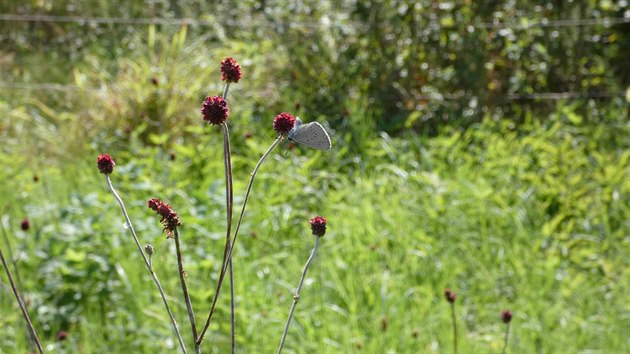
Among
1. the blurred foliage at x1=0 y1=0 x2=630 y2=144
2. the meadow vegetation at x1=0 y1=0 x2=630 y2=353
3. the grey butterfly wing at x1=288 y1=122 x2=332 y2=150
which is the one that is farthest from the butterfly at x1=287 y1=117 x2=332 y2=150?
the blurred foliage at x1=0 y1=0 x2=630 y2=144

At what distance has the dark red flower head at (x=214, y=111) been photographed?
3.05 feet

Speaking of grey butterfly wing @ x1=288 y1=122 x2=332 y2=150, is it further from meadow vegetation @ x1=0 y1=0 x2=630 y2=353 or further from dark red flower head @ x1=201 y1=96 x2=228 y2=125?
meadow vegetation @ x1=0 y1=0 x2=630 y2=353

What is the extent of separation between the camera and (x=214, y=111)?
931 millimetres

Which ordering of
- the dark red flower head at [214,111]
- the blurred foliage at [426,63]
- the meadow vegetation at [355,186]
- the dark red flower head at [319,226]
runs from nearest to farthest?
the dark red flower head at [214,111]
the dark red flower head at [319,226]
the meadow vegetation at [355,186]
the blurred foliage at [426,63]

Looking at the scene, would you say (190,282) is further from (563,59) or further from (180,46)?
(563,59)

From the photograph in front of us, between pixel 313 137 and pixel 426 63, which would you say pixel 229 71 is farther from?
pixel 426 63

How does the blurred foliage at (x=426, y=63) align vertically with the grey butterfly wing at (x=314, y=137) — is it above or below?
above

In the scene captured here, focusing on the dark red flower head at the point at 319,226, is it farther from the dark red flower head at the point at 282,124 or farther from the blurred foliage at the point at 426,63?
the blurred foliage at the point at 426,63

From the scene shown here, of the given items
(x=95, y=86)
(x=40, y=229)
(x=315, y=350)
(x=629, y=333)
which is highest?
(x=95, y=86)

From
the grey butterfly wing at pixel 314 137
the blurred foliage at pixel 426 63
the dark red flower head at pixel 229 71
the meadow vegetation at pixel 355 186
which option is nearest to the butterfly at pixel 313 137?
the grey butterfly wing at pixel 314 137

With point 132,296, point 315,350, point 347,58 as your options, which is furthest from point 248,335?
point 347,58

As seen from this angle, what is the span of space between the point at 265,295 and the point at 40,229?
91 cm

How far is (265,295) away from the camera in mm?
2883

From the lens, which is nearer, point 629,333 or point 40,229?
point 629,333
